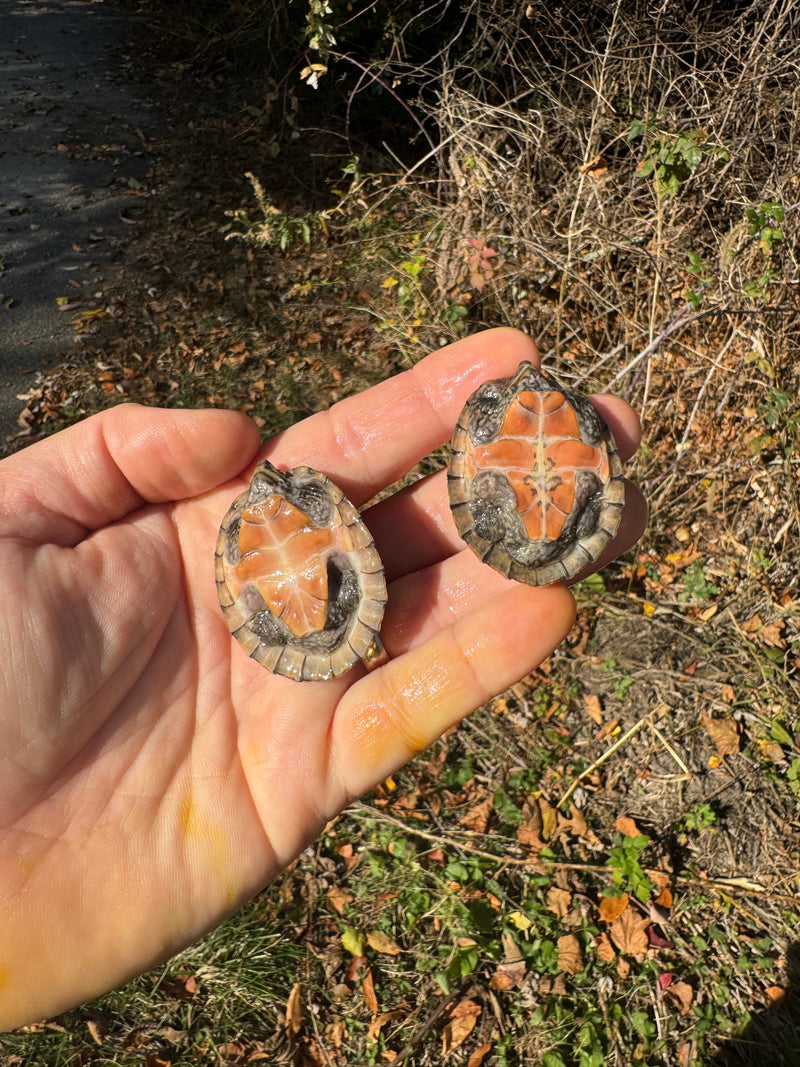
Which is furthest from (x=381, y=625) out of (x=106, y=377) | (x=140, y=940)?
(x=106, y=377)

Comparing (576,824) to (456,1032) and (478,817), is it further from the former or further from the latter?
(456,1032)

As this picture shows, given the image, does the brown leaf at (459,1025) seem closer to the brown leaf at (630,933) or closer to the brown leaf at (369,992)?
the brown leaf at (369,992)

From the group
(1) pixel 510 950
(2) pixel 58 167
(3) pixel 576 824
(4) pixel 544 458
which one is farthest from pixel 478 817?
(2) pixel 58 167

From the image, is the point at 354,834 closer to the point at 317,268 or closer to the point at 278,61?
the point at 317,268

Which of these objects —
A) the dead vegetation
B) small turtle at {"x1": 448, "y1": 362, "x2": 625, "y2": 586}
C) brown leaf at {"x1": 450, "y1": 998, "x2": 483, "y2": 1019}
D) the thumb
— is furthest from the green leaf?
the thumb

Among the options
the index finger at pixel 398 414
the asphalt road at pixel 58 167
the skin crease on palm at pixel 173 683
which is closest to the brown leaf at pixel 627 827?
the skin crease on palm at pixel 173 683

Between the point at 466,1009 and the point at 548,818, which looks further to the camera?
the point at 548,818

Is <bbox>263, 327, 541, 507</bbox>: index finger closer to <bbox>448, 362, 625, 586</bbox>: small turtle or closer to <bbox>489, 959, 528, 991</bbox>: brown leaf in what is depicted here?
<bbox>448, 362, 625, 586</bbox>: small turtle
